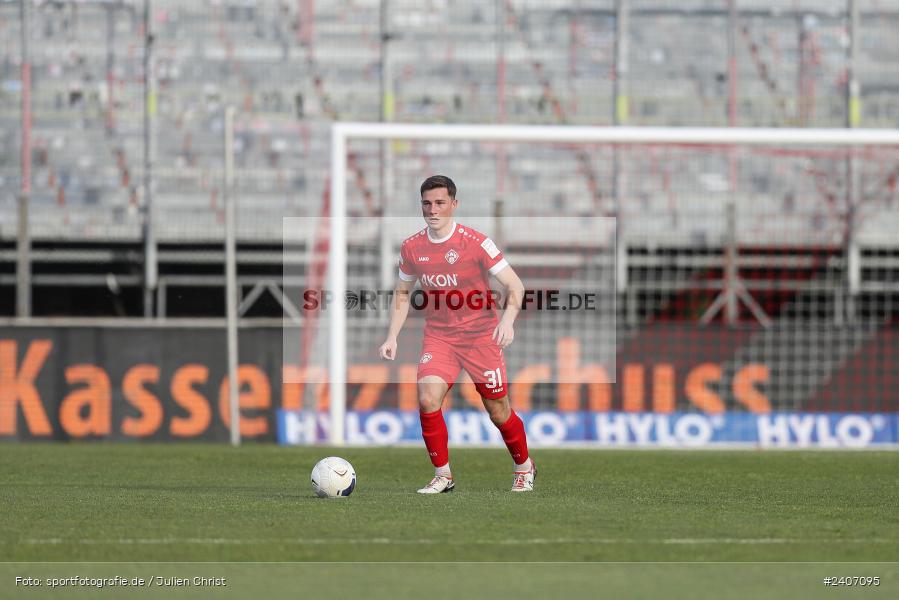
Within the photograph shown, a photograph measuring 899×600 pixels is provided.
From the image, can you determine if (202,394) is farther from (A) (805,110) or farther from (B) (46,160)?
(A) (805,110)

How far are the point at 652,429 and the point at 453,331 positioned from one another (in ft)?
23.1

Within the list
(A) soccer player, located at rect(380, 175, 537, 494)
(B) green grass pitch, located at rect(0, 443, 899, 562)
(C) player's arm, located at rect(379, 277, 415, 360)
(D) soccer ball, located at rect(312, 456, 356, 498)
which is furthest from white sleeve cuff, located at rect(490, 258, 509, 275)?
(D) soccer ball, located at rect(312, 456, 356, 498)

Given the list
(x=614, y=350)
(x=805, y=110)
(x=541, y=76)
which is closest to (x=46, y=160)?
(x=541, y=76)

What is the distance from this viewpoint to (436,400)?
8695 millimetres

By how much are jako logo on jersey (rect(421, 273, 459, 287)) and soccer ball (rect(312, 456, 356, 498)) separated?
1.30 metres

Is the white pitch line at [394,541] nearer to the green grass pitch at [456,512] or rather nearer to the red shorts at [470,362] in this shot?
the green grass pitch at [456,512]

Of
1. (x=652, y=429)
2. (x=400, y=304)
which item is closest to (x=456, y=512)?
(x=400, y=304)

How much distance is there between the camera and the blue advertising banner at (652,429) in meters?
15.3

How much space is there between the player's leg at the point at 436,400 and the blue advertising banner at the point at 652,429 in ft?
21.1

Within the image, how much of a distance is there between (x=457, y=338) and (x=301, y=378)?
709cm

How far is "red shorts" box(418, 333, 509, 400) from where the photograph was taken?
878 centimetres

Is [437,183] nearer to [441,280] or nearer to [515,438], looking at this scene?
[441,280]

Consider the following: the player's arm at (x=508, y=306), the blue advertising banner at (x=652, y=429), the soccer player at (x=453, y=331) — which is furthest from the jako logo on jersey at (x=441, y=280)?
the blue advertising banner at (x=652, y=429)

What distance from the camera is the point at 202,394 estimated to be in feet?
51.6
